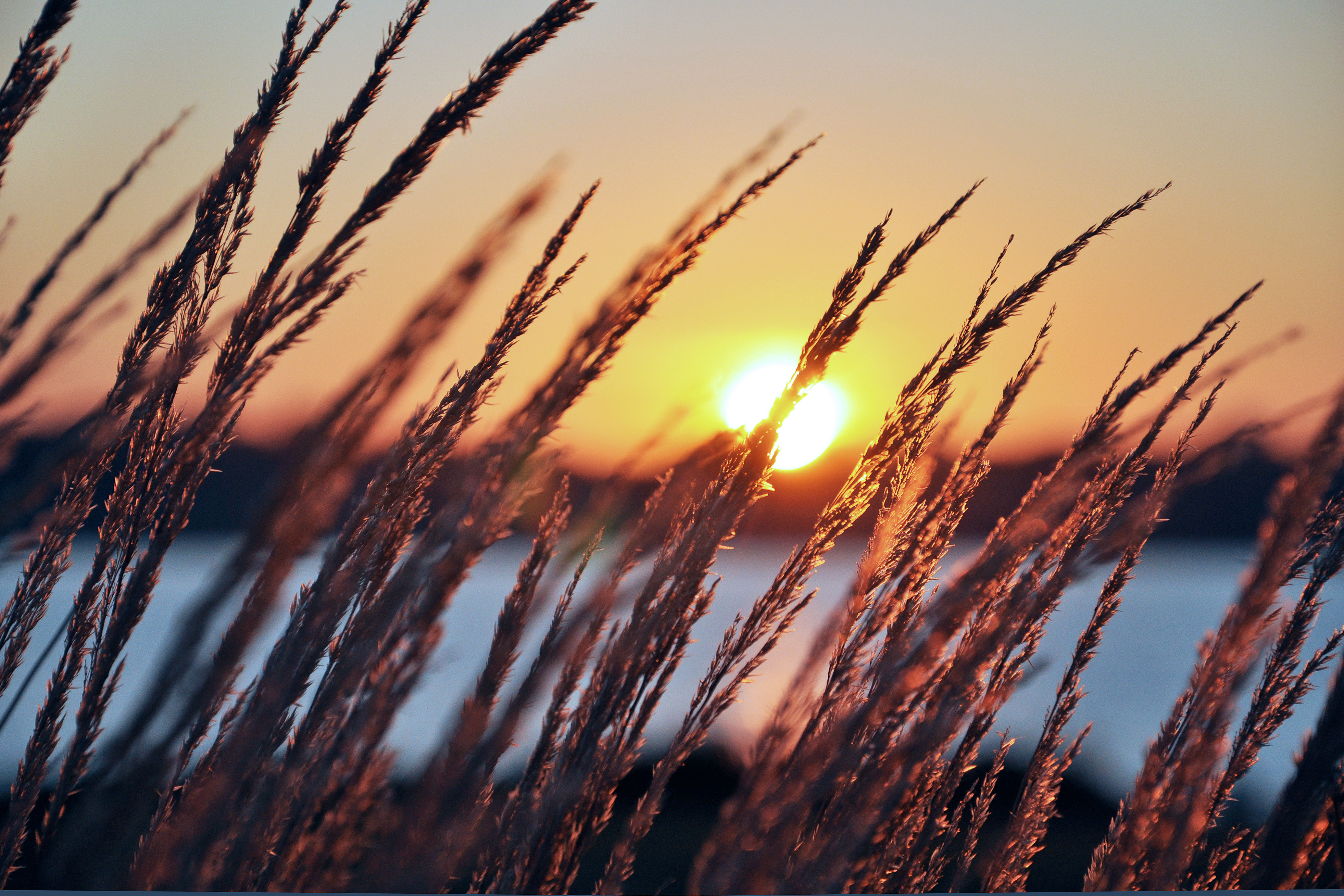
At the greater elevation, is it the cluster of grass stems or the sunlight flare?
the sunlight flare

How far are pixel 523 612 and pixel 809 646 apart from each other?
0.49 meters

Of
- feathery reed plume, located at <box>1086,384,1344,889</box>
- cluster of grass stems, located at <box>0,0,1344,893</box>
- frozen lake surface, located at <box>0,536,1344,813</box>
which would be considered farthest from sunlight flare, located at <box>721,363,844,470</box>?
feathery reed plume, located at <box>1086,384,1344,889</box>

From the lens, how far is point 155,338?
112cm

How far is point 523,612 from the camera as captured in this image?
1.25 metres

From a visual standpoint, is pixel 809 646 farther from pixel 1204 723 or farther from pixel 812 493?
pixel 1204 723

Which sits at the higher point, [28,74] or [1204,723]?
[28,74]

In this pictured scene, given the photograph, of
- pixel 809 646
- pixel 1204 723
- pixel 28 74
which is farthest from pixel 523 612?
pixel 1204 723

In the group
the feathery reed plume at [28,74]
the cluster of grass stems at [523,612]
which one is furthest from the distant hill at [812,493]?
the feathery reed plume at [28,74]

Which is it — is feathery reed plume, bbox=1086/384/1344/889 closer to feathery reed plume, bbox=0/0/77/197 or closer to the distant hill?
the distant hill

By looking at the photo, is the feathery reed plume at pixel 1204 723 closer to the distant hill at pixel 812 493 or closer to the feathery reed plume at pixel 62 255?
the distant hill at pixel 812 493

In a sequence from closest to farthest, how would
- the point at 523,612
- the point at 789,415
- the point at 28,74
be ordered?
1. the point at 28,74
2. the point at 789,415
3. the point at 523,612

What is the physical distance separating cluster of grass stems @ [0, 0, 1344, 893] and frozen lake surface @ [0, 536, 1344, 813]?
0.09 feet

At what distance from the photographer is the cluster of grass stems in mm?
899

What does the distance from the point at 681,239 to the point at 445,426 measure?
43 centimetres
